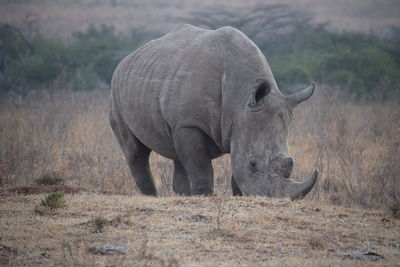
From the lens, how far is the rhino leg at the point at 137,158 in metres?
9.56

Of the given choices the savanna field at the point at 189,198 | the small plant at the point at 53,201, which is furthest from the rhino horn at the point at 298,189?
the small plant at the point at 53,201

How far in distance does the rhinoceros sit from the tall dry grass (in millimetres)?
1234

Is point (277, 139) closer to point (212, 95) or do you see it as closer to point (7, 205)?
point (212, 95)

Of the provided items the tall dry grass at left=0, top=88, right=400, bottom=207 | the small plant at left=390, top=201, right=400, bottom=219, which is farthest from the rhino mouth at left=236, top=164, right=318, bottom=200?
the tall dry grass at left=0, top=88, right=400, bottom=207

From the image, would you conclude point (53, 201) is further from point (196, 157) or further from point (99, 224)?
point (196, 157)

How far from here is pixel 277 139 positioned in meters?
7.67

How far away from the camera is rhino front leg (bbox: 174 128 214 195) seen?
26.6 feet

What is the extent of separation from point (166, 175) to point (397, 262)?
17.8 ft

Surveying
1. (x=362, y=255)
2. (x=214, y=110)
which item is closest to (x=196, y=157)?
(x=214, y=110)

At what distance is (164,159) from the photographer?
13.0 m

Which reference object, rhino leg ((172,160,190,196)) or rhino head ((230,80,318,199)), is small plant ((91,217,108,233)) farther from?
rhino leg ((172,160,190,196))

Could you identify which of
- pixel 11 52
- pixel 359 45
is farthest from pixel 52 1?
pixel 359 45

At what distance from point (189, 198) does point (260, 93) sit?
125 cm

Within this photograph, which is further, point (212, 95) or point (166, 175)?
point (166, 175)
